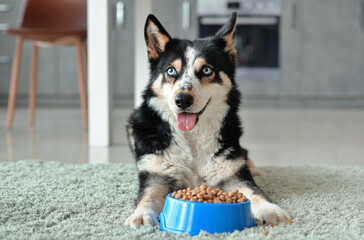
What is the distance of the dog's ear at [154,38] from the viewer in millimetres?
1710

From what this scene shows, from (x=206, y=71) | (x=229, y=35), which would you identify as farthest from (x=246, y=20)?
(x=206, y=71)

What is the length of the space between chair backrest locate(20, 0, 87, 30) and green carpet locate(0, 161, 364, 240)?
240 centimetres

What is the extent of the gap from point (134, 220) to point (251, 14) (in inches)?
195

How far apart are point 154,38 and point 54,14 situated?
9.88 ft

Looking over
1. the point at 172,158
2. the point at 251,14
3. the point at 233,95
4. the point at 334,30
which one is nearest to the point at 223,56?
the point at 233,95

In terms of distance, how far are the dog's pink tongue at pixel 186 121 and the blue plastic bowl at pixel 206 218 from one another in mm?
364

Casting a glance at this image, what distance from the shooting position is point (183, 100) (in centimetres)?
153

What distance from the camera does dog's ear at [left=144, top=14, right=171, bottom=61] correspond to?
67.3 inches

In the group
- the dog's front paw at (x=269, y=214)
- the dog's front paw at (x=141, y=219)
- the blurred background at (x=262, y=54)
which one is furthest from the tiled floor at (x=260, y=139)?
the dog's front paw at (x=141, y=219)

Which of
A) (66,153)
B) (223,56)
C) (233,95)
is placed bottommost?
(66,153)

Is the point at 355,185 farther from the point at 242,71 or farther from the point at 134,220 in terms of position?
the point at 242,71

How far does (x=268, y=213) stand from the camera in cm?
138

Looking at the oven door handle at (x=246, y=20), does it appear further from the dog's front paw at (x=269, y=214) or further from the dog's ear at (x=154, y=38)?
the dog's front paw at (x=269, y=214)

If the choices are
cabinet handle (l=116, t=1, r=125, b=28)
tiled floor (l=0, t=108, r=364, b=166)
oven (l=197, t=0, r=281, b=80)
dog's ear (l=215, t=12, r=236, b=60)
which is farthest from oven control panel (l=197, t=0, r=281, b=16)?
dog's ear (l=215, t=12, r=236, b=60)
